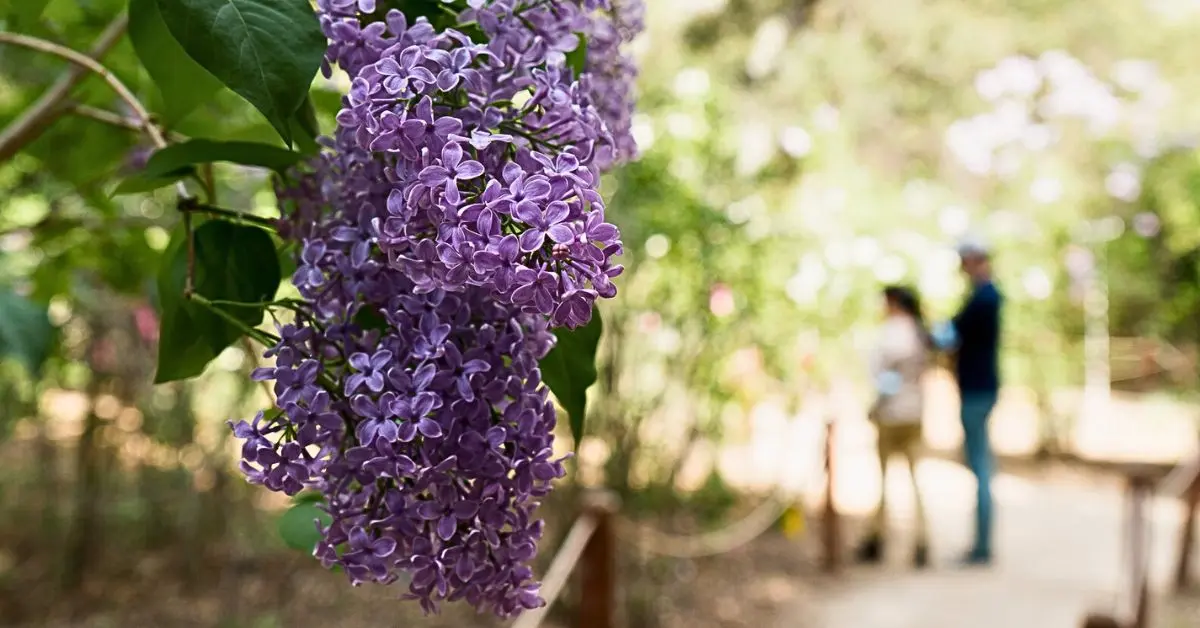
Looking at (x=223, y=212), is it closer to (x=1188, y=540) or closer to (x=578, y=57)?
(x=578, y=57)

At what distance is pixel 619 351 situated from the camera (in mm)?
4520

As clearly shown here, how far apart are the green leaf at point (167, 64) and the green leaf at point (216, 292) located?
0.11 metres

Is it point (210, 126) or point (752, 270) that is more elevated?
point (210, 126)

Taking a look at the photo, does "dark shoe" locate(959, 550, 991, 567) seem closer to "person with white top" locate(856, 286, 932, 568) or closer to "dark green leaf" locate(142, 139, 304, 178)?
"person with white top" locate(856, 286, 932, 568)

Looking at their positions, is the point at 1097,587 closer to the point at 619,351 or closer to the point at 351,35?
the point at 619,351

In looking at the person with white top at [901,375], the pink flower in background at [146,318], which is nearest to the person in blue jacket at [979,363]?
the person with white top at [901,375]

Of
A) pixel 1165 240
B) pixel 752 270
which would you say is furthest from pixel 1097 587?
pixel 1165 240

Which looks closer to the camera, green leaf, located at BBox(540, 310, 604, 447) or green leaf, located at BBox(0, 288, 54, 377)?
green leaf, located at BBox(540, 310, 604, 447)

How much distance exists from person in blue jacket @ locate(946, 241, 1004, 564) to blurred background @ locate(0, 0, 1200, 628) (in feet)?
1.65

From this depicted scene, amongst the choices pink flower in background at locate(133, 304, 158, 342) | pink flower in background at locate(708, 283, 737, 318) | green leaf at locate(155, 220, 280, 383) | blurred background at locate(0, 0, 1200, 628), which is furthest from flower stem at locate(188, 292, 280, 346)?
pink flower in background at locate(708, 283, 737, 318)

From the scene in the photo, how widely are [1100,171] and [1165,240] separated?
1.33 m

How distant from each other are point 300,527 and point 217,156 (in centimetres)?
25

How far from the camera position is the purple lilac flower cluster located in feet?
1.58

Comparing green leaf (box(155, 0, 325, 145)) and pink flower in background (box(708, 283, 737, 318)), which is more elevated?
green leaf (box(155, 0, 325, 145))
